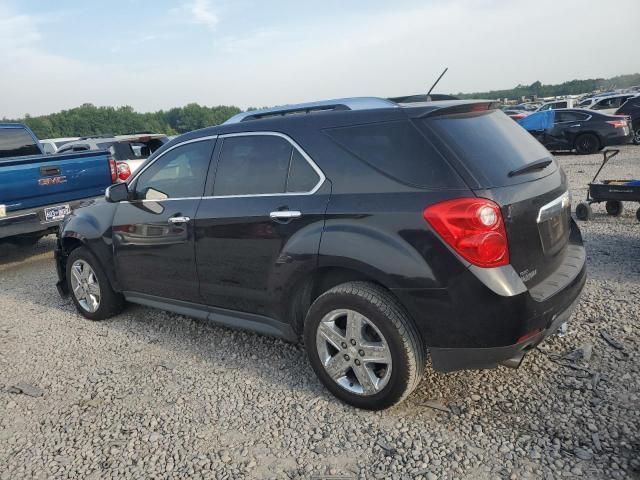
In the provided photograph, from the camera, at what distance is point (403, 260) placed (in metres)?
2.69

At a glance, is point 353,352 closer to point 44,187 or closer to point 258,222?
point 258,222

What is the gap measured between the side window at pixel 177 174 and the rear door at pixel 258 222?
0.53ft

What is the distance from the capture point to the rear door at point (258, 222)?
309 centimetres

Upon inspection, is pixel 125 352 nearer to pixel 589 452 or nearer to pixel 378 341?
pixel 378 341

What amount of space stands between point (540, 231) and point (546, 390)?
99cm

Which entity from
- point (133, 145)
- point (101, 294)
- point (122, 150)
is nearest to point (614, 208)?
point (101, 294)

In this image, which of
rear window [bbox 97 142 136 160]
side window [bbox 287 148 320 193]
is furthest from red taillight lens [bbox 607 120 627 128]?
side window [bbox 287 148 320 193]

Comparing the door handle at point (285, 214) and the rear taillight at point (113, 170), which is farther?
the rear taillight at point (113, 170)

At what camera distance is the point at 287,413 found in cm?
307

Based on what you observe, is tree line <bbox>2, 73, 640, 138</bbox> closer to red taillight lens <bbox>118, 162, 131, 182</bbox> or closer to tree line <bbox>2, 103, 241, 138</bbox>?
tree line <bbox>2, 103, 241, 138</bbox>

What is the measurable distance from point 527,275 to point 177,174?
268 cm

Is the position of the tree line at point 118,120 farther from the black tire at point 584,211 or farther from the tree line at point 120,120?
the black tire at point 584,211

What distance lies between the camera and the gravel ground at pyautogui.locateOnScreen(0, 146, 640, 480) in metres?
2.57

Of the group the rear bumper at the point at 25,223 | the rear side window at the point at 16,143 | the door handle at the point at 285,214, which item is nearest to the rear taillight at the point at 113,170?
the rear bumper at the point at 25,223
